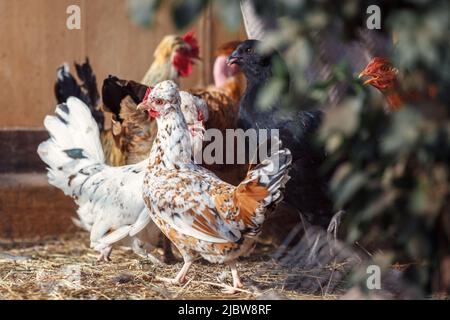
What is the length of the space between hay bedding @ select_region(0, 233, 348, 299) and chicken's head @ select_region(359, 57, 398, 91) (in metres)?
1.17

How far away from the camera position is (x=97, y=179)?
509 centimetres

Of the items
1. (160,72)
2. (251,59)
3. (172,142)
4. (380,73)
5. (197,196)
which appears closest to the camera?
(197,196)

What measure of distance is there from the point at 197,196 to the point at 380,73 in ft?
4.65

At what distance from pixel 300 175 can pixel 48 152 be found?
173 centimetres

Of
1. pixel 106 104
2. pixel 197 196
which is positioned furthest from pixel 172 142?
pixel 106 104

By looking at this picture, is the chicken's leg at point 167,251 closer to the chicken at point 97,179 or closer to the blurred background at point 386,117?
the chicken at point 97,179

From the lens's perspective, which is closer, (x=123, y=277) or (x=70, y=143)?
(x=123, y=277)

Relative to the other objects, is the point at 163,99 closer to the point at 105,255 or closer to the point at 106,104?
the point at 106,104

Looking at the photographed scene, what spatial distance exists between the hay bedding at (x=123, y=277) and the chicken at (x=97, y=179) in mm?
216

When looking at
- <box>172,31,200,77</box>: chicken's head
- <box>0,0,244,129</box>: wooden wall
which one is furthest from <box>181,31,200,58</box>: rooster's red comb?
<box>0,0,244,129</box>: wooden wall

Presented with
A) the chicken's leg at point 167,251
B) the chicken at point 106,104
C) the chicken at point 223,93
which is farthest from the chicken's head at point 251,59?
the chicken's leg at point 167,251

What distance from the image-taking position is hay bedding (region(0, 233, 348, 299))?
4.20 metres

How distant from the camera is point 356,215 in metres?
2.78
